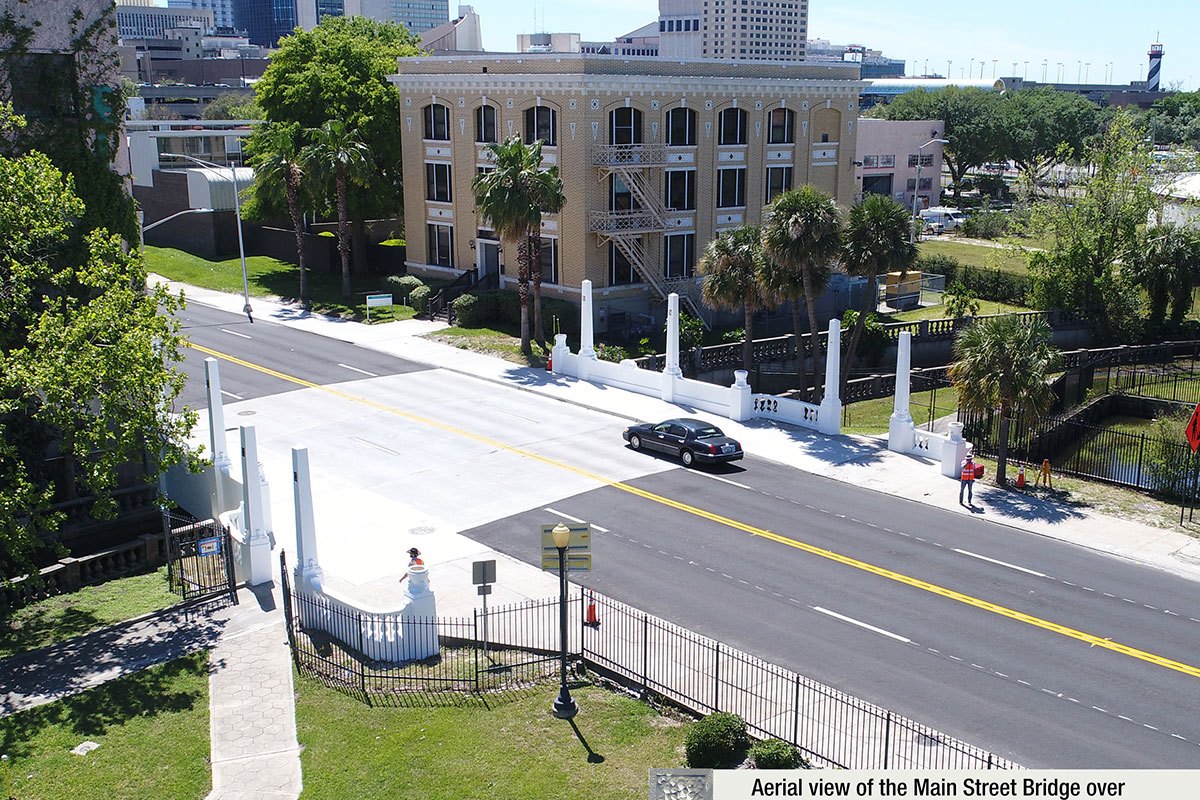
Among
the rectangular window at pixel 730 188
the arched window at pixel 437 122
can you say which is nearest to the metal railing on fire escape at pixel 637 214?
the rectangular window at pixel 730 188

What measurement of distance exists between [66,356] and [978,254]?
72.5 meters

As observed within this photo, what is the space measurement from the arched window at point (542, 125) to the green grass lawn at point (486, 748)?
36535mm

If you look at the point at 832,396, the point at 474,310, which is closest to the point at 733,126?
the point at 474,310

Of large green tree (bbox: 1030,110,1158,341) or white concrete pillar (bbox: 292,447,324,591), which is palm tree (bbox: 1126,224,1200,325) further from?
white concrete pillar (bbox: 292,447,324,591)

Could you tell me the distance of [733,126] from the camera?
2203 inches

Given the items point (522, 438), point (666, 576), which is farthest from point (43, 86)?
point (666, 576)

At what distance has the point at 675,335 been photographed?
134 ft

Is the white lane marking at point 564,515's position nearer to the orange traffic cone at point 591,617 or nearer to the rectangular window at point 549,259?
the orange traffic cone at point 591,617

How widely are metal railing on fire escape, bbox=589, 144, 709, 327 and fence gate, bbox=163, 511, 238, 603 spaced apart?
2874cm

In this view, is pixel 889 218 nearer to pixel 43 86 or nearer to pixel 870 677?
pixel 870 677

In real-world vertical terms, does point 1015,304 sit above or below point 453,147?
below

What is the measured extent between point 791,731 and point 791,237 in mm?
23110

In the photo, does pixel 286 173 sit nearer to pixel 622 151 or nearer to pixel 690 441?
pixel 622 151

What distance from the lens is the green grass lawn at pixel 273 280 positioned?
5801 centimetres
